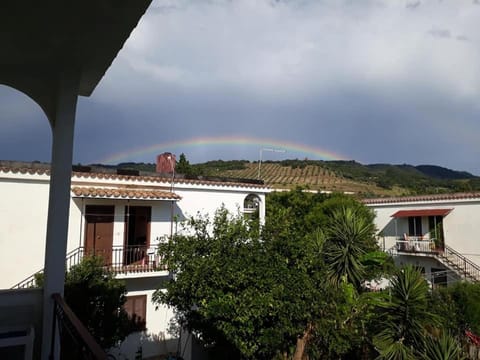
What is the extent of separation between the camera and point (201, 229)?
6859 millimetres

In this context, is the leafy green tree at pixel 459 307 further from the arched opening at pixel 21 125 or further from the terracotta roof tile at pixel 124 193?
the arched opening at pixel 21 125

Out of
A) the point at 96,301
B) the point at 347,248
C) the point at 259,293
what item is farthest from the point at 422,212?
the point at 96,301

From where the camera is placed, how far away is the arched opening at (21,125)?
357cm

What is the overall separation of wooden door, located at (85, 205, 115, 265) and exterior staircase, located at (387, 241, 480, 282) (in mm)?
14860

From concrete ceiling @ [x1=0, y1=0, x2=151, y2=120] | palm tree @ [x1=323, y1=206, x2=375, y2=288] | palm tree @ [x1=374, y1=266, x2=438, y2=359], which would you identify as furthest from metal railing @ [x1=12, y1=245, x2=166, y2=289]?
concrete ceiling @ [x1=0, y1=0, x2=151, y2=120]

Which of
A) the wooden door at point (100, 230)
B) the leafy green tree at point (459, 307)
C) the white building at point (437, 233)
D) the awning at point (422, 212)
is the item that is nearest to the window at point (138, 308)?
the wooden door at point (100, 230)

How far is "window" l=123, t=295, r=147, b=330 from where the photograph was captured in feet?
33.6

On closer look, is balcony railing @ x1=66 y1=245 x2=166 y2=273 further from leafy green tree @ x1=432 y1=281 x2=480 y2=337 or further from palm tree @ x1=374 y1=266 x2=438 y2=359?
leafy green tree @ x1=432 y1=281 x2=480 y2=337

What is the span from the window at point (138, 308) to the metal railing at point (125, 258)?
1.01 metres

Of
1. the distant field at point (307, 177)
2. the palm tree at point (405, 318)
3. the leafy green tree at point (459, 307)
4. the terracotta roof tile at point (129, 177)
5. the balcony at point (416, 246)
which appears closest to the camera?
the palm tree at point (405, 318)

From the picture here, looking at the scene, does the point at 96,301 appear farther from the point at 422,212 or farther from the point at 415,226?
the point at 415,226

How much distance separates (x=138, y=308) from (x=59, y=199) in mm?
8604

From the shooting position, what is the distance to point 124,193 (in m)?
10.3

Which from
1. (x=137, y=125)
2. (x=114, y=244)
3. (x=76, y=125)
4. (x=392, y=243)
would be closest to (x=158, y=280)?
(x=114, y=244)
